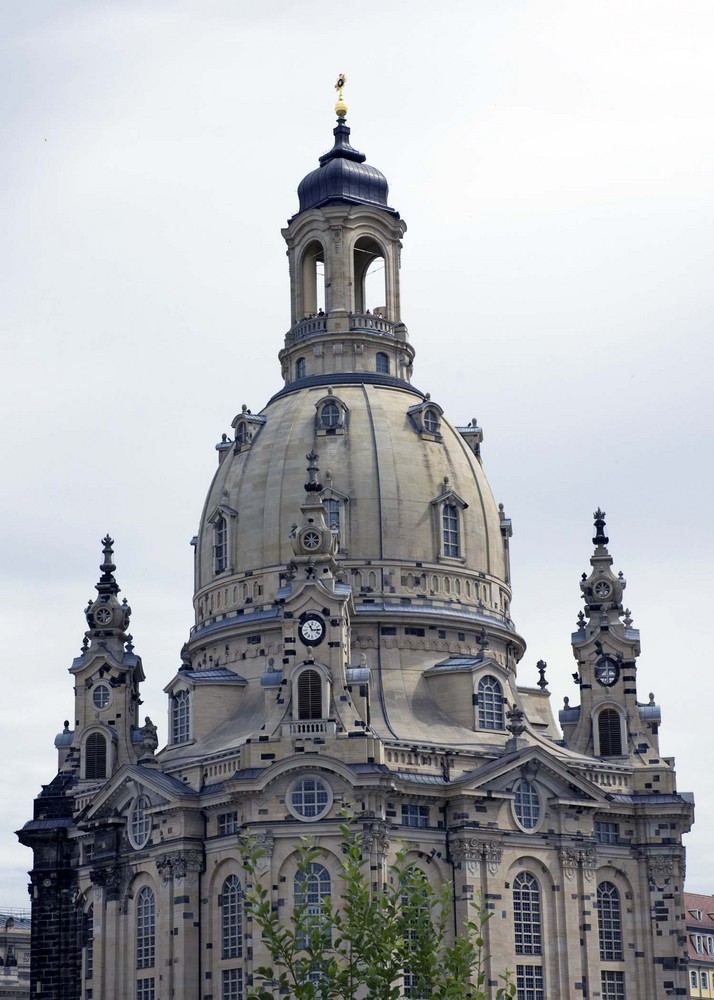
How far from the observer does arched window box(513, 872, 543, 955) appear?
100 meters

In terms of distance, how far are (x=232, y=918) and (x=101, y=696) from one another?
21.6 m

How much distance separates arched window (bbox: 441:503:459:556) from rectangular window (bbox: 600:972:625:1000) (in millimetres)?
25781

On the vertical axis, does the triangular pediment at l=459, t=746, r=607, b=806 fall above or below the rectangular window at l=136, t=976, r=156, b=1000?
above

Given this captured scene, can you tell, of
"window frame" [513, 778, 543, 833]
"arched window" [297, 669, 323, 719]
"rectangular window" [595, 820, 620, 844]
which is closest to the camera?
"arched window" [297, 669, 323, 719]

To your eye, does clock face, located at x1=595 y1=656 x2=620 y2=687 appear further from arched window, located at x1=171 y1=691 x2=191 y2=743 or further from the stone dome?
arched window, located at x1=171 y1=691 x2=191 y2=743

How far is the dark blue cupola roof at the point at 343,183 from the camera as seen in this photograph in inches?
4742

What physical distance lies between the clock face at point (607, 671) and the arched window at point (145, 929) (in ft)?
99.3

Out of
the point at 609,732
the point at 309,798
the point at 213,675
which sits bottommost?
the point at 309,798

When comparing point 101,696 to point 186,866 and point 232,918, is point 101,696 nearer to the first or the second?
point 186,866

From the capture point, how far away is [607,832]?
106688 mm

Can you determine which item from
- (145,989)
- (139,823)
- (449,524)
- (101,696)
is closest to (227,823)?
(139,823)

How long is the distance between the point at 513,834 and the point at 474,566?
58.2 feet

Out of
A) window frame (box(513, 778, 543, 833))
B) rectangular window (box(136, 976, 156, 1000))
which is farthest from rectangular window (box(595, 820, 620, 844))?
rectangular window (box(136, 976, 156, 1000))

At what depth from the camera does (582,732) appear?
113m
